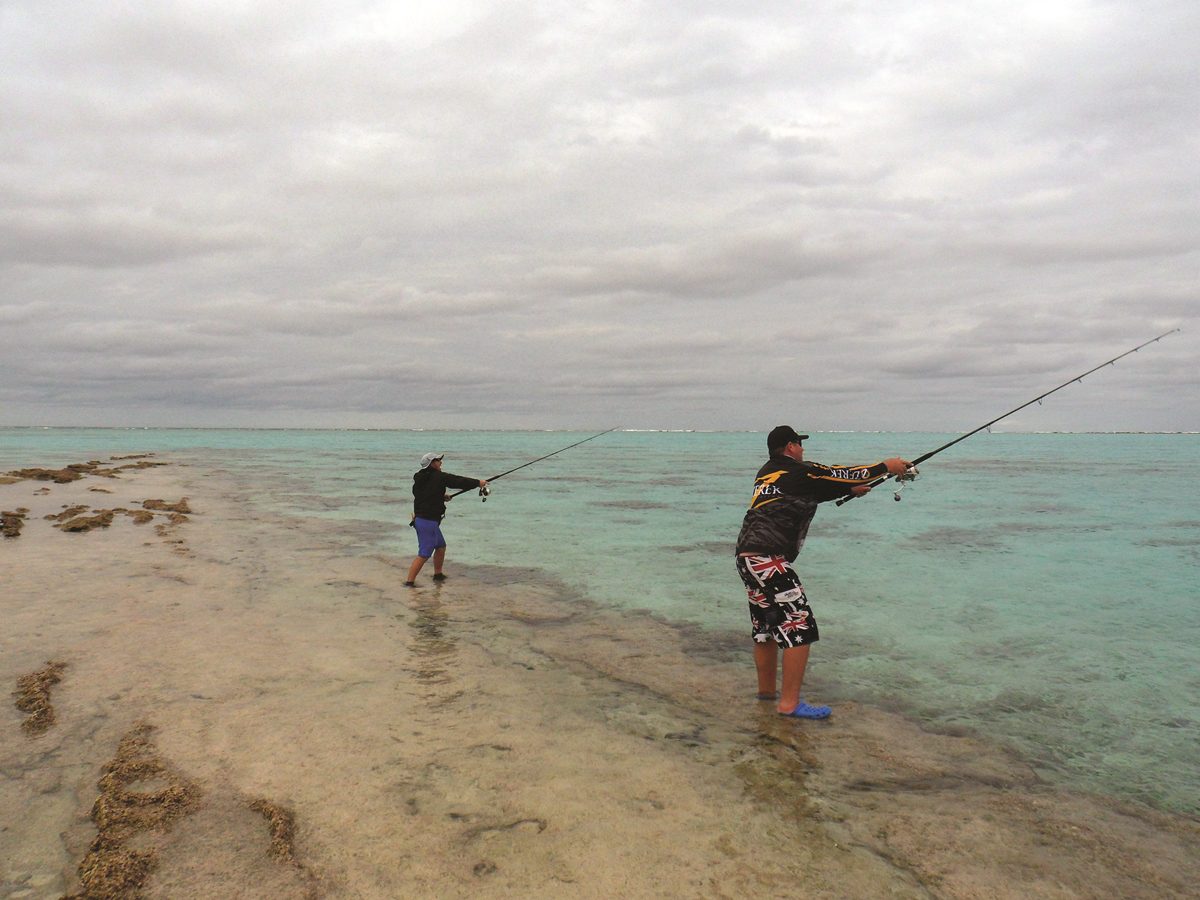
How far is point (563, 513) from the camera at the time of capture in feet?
81.1

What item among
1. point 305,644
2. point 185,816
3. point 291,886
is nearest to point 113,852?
point 185,816

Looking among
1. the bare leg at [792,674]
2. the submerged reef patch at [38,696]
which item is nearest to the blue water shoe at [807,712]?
the bare leg at [792,674]

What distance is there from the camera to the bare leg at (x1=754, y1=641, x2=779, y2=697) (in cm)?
652

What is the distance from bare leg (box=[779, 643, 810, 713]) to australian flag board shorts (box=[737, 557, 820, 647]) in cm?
10

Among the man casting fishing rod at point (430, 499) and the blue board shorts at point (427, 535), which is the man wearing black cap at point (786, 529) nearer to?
the man casting fishing rod at point (430, 499)

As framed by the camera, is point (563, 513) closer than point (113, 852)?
No

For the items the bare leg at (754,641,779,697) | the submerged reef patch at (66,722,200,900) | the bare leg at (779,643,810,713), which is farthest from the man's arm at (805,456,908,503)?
the submerged reef patch at (66,722,200,900)

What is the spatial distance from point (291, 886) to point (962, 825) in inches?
157

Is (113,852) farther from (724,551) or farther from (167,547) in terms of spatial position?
(724,551)

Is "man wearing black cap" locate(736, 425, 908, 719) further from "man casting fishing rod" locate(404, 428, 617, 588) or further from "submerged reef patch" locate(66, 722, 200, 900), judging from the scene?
"man casting fishing rod" locate(404, 428, 617, 588)

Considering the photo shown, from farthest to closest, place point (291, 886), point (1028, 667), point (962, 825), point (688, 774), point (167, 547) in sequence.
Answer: point (167, 547) < point (1028, 667) < point (688, 774) < point (962, 825) < point (291, 886)

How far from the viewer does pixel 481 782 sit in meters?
4.83

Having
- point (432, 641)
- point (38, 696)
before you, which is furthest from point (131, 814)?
point (432, 641)

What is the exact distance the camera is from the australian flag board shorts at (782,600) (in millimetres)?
6055
